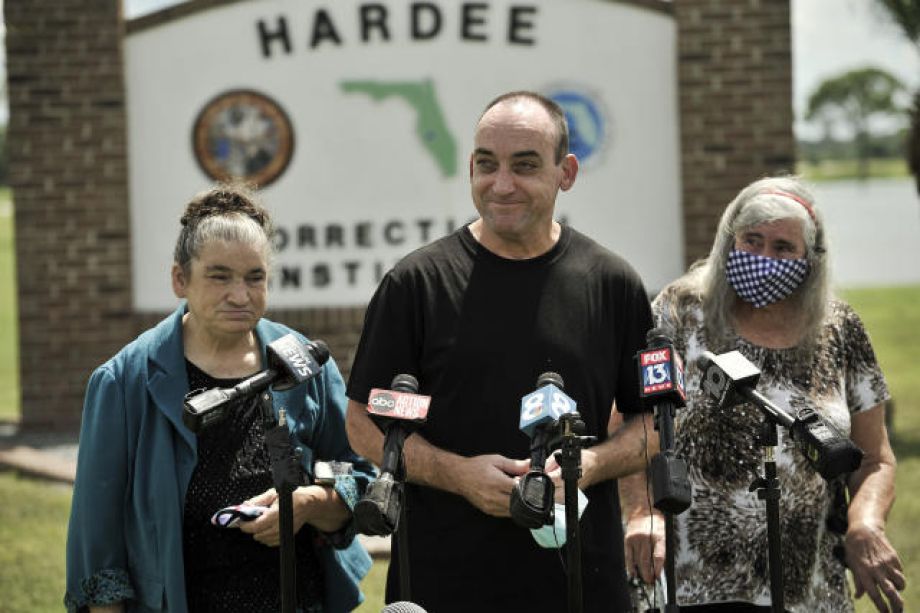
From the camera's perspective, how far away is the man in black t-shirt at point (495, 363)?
135 inches

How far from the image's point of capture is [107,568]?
3518 mm

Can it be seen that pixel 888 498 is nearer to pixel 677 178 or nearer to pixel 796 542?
pixel 796 542

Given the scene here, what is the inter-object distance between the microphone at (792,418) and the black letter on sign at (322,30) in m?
7.32

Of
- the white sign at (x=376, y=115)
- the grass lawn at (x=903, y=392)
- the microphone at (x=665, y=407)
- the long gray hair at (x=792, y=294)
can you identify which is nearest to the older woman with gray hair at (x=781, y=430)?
the long gray hair at (x=792, y=294)

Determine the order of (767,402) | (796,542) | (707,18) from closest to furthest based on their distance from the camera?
(767,402) < (796,542) < (707,18)

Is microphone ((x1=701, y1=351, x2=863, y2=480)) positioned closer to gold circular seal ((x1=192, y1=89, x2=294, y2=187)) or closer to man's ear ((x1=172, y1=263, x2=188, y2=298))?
man's ear ((x1=172, y1=263, x2=188, y2=298))

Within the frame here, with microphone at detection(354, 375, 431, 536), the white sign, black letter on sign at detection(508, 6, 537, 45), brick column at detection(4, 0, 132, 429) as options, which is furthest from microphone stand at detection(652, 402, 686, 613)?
brick column at detection(4, 0, 132, 429)

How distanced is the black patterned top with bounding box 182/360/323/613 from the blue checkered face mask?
4.57 ft

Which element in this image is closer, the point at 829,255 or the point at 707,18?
the point at 829,255

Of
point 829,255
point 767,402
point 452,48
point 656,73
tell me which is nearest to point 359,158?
point 452,48

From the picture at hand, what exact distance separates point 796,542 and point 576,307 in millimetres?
1009

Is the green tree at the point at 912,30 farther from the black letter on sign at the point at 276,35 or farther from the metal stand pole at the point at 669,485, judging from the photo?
the metal stand pole at the point at 669,485

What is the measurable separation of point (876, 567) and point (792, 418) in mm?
854

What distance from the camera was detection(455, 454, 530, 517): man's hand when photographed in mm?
3252
